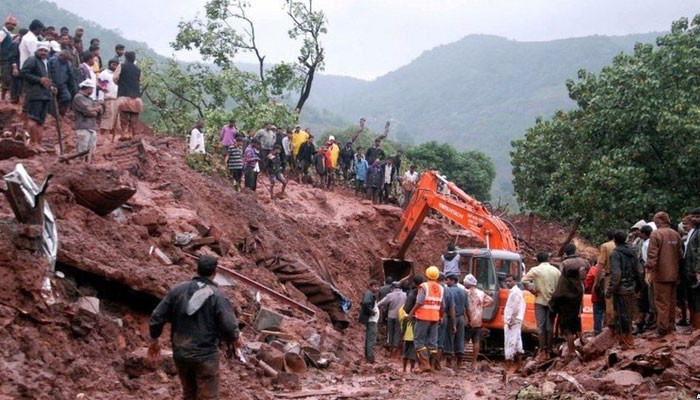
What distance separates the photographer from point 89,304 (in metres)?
9.27

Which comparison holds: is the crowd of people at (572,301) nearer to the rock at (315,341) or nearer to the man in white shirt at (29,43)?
the rock at (315,341)

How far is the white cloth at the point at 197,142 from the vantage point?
20.0 metres

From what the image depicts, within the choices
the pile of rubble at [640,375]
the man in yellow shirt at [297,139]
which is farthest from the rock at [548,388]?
the man in yellow shirt at [297,139]

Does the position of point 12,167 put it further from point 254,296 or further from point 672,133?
point 672,133

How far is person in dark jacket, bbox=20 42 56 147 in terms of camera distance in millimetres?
13898

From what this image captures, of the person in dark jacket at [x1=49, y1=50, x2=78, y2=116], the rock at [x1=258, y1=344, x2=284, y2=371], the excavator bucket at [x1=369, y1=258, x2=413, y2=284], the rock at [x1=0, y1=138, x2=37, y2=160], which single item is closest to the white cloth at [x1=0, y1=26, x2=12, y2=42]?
the person in dark jacket at [x1=49, y1=50, x2=78, y2=116]

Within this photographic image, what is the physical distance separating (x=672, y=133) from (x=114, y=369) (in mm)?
15062

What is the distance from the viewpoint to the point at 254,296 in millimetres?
14070

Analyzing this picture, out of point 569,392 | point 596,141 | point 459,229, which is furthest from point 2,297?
point 459,229

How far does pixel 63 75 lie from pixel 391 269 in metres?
11.8

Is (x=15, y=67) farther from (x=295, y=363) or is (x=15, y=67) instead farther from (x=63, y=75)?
(x=295, y=363)

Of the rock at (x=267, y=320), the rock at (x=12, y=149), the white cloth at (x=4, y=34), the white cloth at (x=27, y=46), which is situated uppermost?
the white cloth at (x=4, y=34)

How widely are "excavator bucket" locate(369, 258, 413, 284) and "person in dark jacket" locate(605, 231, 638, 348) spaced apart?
12404mm

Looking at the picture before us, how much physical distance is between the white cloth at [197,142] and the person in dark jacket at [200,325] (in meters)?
13.1
